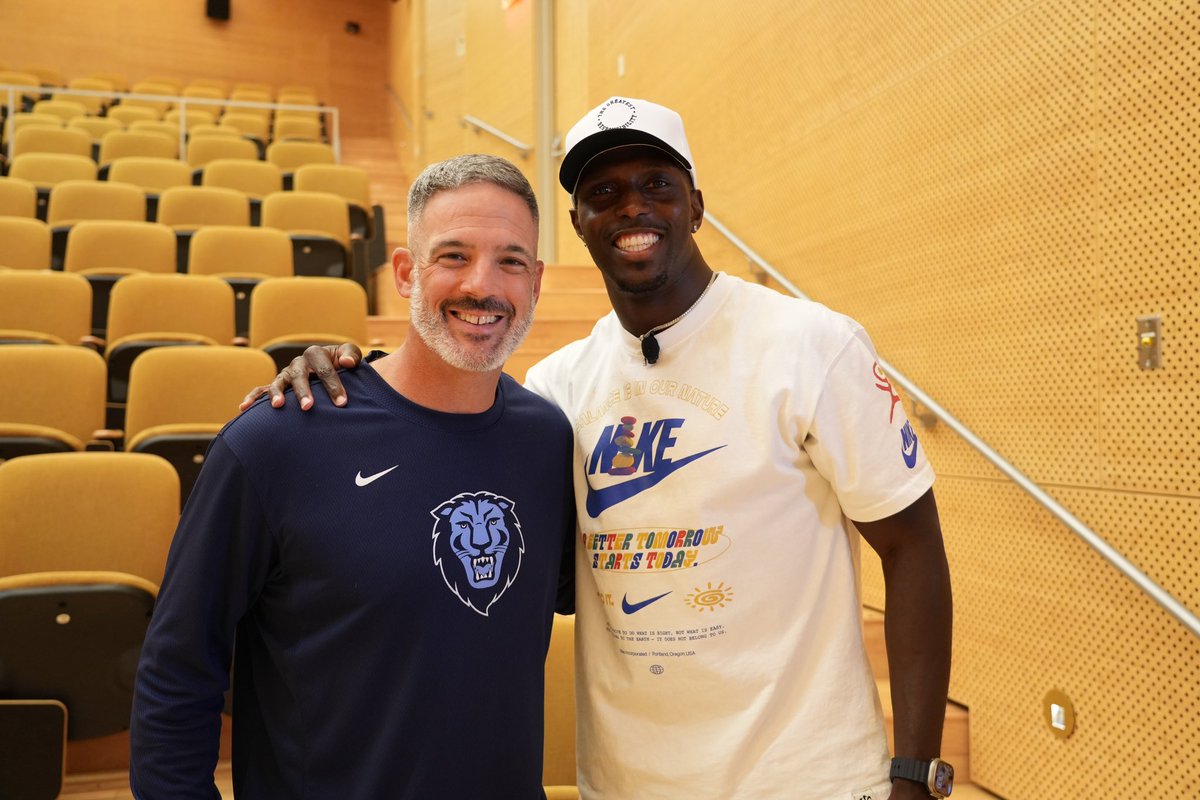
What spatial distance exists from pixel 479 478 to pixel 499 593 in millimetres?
129

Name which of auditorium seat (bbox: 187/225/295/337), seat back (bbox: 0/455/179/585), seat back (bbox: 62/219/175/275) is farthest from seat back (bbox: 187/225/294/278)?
seat back (bbox: 0/455/179/585)

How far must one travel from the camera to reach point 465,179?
3.58 ft

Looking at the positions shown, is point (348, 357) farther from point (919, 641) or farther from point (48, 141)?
point (48, 141)

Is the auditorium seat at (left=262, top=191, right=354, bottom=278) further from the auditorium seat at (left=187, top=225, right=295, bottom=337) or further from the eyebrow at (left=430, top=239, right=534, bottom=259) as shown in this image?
the eyebrow at (left=430, top=239, right=534, bottom=259)

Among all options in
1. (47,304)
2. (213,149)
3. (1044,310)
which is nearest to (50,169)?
(213,149)

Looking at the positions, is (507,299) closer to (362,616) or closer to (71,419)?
(362,616)

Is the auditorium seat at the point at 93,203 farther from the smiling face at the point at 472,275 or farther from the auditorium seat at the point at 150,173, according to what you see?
the smiling face at the point at 472,275

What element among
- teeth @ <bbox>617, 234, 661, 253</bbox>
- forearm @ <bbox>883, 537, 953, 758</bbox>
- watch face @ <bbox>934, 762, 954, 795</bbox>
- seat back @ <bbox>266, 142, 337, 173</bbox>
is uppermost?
seat back @ <bbox>266, 142, 337, 173</bbox>

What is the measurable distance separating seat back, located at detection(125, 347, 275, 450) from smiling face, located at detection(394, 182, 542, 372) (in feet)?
5.55

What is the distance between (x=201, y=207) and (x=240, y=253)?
85cm

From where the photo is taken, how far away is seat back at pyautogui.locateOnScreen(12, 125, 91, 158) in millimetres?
5750

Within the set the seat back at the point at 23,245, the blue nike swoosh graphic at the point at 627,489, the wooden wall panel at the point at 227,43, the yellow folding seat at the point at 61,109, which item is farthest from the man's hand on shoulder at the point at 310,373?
the wooden wall panel at the point at 227,43

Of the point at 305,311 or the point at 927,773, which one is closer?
the point at 927,773

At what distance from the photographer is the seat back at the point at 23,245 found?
3834 mm
